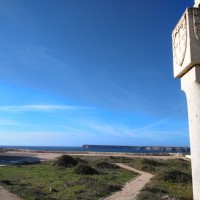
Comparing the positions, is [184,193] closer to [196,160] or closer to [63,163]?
[196,160]

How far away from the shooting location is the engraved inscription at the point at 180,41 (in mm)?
3604

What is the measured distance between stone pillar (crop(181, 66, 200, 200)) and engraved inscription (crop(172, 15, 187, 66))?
20 centimetres

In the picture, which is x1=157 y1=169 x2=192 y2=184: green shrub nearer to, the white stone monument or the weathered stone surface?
the white stone monument

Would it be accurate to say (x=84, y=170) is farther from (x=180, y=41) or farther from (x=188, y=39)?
(x=188, y=39)

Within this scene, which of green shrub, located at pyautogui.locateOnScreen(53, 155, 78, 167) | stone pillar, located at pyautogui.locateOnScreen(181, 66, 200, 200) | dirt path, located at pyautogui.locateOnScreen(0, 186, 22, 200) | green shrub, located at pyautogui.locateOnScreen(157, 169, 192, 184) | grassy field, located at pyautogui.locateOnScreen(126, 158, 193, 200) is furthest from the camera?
green shrub, located at pyautogui.locateOnScreen(53, 155, 78, 167)

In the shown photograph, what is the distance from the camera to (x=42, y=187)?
16.4m

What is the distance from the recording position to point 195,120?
3.64 metres

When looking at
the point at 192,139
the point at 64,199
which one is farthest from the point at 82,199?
the point at 192,139

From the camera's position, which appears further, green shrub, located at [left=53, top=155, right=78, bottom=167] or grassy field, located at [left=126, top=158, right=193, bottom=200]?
green shrub, located at [left=53, top=155, right=78, bottom=167]

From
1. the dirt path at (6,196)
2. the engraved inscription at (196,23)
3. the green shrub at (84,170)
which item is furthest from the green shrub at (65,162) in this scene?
the engraved inscription at (196,23)

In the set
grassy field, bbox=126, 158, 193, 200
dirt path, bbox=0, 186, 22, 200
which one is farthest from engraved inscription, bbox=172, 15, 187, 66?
dirt path, bbox=0, 186, 22, 200

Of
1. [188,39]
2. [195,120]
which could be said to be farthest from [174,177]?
[188,39]

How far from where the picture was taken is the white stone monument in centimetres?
346

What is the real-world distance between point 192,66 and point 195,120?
559 mm
